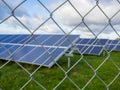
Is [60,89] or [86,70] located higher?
[60,89]

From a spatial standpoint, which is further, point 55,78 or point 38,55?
point 38,55

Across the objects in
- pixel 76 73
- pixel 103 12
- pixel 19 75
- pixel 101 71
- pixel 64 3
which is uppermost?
pixel 64 3

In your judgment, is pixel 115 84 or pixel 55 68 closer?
pixel 115 84

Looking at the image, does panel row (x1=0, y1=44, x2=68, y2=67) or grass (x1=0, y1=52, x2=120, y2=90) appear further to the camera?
panel row (x1=0, y1=44, x2=68, y2=67)

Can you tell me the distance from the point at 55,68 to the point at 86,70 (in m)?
0.85

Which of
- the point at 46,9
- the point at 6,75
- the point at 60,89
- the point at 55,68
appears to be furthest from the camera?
the point at 55,68

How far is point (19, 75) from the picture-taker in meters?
6.27

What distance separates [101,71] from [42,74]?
66.4 inches

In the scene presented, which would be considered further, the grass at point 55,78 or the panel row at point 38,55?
the panel row at point 38,55

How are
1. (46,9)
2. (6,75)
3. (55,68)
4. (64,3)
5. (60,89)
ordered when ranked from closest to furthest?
(46,9) → (64,3) → (60,89) → (6,75) → (55,68)

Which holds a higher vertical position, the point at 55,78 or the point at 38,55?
the point at 38,55

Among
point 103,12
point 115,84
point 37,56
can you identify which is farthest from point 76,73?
point 103,12

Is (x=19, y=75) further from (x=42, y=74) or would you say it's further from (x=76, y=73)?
(x=76, y=73)

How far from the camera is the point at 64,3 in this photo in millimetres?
1645
